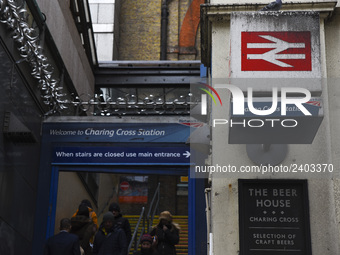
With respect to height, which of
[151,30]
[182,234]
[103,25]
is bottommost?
[182,234]

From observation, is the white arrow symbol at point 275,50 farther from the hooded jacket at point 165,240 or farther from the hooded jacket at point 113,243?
the hooded jacket at point 165,240

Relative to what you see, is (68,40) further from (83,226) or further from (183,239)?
(183,239)

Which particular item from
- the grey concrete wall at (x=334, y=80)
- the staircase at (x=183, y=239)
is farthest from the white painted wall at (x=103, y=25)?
the grey concrete wall at (x=334, y=80)

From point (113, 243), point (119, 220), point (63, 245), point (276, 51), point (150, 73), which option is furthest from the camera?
point (150, 73)

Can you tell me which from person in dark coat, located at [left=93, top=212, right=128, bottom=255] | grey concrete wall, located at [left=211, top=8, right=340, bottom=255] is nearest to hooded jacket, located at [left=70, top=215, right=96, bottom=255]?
person in dark coat, located at [left=93, top=212, right=128, bottom=255]

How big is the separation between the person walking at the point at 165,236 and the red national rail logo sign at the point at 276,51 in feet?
14.7

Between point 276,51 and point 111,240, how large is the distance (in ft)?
15.0

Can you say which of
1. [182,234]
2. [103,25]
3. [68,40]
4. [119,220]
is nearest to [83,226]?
[119,220]

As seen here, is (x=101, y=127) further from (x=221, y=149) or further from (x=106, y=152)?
(x=221, y=149)

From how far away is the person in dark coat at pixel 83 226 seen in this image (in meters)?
9.85

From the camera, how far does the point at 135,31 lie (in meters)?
24.5

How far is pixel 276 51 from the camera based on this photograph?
638 cm

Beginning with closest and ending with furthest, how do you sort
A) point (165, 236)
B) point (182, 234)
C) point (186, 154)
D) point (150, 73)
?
point (165, 236)
point (186, 154)
point (182, 234)
point (150, 73)

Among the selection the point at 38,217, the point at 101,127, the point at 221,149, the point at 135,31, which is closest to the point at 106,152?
the point at 101,127
